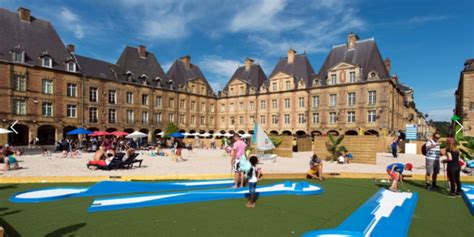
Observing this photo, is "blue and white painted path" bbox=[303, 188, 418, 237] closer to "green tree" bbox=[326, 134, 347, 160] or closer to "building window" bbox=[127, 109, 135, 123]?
"green tree" bbox=[326, 134, 347, 160]

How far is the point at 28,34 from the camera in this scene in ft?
101

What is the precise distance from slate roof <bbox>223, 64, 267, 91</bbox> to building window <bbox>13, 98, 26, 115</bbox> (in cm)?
2807

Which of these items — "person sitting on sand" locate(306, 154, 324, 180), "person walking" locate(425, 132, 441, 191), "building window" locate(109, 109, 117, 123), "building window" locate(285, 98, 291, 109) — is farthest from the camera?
"building window" locate(285, 98, 291, 109)

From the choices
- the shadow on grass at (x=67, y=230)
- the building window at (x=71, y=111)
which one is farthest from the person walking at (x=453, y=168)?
the building window at (x=71, y=111)

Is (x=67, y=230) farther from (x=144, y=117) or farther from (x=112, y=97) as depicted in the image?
(x=144, y=117)

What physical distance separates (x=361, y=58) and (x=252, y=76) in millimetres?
17041

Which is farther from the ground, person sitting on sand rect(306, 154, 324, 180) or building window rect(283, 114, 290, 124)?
building window rect(283, 114, 290, 124)

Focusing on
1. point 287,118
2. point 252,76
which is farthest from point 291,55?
point 287,118

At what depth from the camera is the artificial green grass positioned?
4.82 m

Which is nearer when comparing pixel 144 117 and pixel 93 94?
pixel 93 94

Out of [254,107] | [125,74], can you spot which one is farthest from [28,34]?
[254,107]

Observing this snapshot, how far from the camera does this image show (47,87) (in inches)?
1210

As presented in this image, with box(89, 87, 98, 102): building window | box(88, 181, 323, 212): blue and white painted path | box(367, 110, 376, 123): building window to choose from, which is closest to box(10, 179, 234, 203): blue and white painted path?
box(88, 181, 323, 212): blue and white painted path

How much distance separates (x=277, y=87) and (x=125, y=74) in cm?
2128
